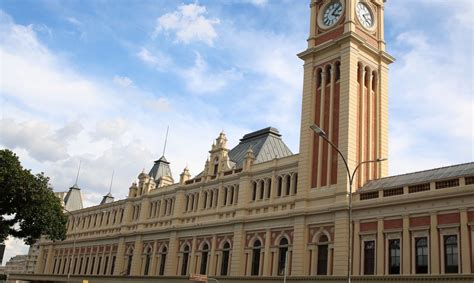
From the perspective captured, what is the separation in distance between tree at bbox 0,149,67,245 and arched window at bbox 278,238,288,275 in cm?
2019

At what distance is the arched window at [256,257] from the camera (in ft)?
147

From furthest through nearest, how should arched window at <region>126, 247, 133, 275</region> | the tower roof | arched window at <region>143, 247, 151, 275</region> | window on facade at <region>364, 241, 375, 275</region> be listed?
the tower roof < arched window at <region>126, 247, 133, 275</region> < arched window at <region>143, 247, 151, 275</region> < window on facade at <region>364, 241, 375, 275</region>

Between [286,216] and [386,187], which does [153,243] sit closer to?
[286,216]

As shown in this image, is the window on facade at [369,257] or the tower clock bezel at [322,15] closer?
the window on facade at [369,257]

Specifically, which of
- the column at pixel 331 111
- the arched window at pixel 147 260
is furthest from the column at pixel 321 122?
the arched window at pixel 147 260

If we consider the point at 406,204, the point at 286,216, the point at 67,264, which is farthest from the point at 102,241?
the point at 406,204

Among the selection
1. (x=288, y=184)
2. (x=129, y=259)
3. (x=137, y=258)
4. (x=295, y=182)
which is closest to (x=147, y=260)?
(x=137, y=258)

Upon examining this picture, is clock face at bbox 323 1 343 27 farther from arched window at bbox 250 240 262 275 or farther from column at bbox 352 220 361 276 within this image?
arched window at bbox 250 240 262 275

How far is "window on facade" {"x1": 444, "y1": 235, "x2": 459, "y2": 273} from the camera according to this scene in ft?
104

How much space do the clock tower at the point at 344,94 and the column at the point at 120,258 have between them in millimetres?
28281

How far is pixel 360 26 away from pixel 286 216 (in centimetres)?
1730

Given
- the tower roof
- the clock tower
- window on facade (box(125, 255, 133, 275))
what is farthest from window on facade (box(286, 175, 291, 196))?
the tower roof

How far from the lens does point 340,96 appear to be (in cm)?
4316

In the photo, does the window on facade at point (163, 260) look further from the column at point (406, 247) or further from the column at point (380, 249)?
the column at point (406, 247)
